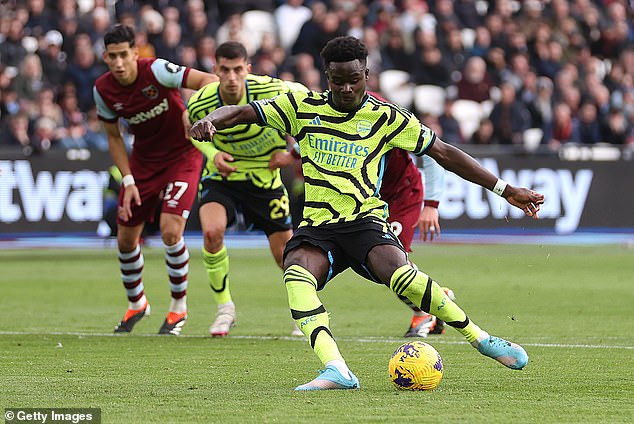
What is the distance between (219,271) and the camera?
10742 millimetres

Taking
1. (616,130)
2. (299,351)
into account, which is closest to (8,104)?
(616,130)

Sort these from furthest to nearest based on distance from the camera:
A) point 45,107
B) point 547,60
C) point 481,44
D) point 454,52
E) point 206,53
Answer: point 547,60 < point 481,44 < point 454,52 < point 206,53 < point 45,107

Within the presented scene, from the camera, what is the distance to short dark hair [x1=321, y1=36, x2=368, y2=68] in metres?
7.24

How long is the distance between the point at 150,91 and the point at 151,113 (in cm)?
19

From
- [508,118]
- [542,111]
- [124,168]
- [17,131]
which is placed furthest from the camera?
[542,111]

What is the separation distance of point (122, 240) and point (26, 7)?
12184mm

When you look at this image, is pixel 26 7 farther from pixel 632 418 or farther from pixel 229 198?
pixel 632 418

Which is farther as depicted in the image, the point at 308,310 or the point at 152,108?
the point at 152,108

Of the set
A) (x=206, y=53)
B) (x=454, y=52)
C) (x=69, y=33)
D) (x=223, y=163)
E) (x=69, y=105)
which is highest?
(x=223, y=163)

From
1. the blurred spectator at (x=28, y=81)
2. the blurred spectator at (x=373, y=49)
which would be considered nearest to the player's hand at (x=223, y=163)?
the blurred spectator at (x=28, y=81)

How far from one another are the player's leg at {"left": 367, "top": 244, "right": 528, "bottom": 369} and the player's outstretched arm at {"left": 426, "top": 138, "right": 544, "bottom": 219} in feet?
1.98

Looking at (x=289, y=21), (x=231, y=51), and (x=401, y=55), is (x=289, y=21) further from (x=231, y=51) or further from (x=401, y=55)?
(x=231, y=51)

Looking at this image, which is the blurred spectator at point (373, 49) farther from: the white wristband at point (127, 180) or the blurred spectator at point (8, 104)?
the white wristband at point (127, 180)

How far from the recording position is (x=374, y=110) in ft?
24.6
